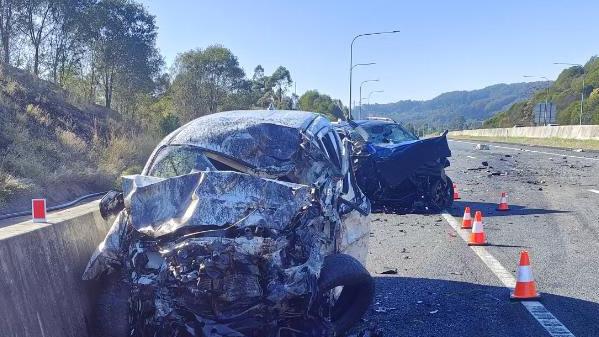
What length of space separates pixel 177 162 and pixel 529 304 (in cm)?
→ 349

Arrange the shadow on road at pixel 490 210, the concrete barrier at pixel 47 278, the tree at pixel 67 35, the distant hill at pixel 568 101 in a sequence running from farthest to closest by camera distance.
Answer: the distant hill at pixel 568 101, the tree at pixel 67 35, the shadow on road at pixel 490 210, the concrete barrier at pixel 47 278

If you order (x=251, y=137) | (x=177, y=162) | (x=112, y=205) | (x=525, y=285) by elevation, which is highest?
(x=251, y=137)

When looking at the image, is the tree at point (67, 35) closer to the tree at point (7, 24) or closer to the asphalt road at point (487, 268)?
the tree at point (7, 24)

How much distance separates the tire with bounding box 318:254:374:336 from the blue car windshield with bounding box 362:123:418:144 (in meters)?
7.60

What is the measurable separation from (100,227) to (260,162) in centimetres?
164

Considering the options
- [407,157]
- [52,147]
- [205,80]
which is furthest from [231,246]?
[205,80]

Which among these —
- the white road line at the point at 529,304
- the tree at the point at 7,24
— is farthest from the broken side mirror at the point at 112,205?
the tree at the point at 7,24

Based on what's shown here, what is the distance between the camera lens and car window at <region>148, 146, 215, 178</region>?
538 centimetres

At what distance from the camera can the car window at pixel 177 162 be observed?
5383 millimetres

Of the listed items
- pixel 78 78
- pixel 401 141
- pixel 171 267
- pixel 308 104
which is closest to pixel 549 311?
pixel 171 267

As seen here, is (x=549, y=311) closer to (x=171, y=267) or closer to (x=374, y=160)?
(x=171, y=267)

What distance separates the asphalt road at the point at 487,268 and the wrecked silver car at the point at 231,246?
3.17 feet

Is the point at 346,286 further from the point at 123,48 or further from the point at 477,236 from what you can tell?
the point at 123,48

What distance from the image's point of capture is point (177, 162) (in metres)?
5.54
